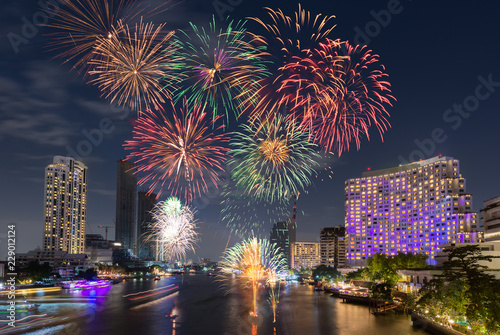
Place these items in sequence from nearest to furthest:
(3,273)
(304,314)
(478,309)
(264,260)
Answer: (478,309) < (304,314) < (264,260) < (3,273)

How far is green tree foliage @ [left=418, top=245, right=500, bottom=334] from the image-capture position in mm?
41875

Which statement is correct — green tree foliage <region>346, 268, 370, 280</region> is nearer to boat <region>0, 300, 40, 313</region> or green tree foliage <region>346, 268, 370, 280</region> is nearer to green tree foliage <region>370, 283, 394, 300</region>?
green tree foliage <region>370, 283, 394, 300</region>

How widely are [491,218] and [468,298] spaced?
93.3 meters

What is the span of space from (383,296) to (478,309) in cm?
4630

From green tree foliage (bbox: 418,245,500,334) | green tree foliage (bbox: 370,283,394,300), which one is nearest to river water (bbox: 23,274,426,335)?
green tree foliage (bbox: 370,283,394,300)

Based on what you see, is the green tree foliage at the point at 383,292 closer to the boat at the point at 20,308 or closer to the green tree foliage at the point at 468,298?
the green tree foliage at the point at 468,298

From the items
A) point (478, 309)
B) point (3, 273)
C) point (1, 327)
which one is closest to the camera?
point (478, 309)

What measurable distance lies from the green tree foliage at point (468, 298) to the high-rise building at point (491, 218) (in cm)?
7637

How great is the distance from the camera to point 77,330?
61.3 m

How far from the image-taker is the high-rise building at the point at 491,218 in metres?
126

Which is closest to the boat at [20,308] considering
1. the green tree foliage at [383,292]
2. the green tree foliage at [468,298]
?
the green tree foliage at [468,298]

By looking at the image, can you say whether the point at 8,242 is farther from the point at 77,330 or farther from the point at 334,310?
the point at 334,310

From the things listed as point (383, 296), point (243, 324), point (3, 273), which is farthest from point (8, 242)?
point (3, 273)

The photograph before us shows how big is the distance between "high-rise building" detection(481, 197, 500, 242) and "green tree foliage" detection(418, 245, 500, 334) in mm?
76374
